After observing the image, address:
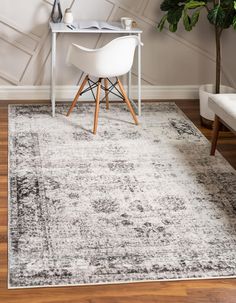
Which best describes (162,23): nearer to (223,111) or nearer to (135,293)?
(223,111)

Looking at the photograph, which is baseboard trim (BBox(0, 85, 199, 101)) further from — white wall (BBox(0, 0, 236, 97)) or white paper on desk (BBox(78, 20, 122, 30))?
white paper on desk (BBox(78, 20, 122, 30))

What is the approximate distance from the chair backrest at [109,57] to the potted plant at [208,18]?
1.37ft

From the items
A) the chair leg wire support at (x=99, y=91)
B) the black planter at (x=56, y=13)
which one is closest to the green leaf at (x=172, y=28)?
the chair leg wire support at (x=99, y=91)

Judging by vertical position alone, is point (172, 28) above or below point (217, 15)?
below

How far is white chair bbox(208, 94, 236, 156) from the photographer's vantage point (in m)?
3.92

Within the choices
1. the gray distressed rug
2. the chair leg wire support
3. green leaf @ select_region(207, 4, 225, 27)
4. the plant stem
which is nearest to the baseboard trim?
the chair leg wire support

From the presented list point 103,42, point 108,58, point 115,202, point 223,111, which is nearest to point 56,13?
point 103,42

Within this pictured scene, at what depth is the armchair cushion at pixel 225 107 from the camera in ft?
12.8

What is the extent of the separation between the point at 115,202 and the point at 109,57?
1.37 m

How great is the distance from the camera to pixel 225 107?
4.03 metres

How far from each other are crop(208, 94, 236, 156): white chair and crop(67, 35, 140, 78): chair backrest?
2.43 feet

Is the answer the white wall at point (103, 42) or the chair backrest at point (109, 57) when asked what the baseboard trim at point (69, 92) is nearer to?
the white wall at point (103, 42)

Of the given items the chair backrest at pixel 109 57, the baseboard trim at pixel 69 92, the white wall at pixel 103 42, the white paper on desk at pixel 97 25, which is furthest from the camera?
the baseboard trim at pixel 69 92

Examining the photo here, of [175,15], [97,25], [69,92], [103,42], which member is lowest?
[69,92]
